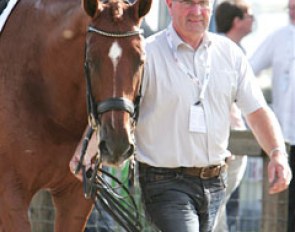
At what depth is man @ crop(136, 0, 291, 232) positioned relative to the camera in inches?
225

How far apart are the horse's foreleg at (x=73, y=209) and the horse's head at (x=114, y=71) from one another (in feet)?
3.20

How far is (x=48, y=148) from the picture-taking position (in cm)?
616

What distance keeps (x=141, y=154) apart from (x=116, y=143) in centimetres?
62

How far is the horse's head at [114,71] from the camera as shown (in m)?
5.25

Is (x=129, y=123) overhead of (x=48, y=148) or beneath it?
overhead

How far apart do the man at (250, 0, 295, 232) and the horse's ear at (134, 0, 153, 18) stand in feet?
8.03

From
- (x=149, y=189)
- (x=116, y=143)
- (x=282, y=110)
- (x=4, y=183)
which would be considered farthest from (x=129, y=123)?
(x=282, y=110)

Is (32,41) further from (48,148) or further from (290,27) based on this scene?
(290,27)

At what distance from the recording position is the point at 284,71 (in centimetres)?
790

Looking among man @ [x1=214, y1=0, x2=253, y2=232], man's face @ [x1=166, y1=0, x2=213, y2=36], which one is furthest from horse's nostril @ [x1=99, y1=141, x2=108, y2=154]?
man @ [x1=214, y1=0, x2=253, y2=232]

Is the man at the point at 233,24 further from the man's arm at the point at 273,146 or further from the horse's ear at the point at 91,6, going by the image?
the horse's ear at the point at 91,6

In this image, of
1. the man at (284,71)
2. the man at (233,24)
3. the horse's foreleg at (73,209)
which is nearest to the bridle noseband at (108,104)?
the horse's foreleg at (73,209)

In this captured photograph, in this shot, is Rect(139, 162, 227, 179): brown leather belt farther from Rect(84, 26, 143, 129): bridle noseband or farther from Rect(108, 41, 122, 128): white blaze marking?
Rect(108, 41, 122, 128): white blaze marking

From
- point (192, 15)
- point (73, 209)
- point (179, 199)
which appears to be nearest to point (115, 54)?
point (192, 15)
